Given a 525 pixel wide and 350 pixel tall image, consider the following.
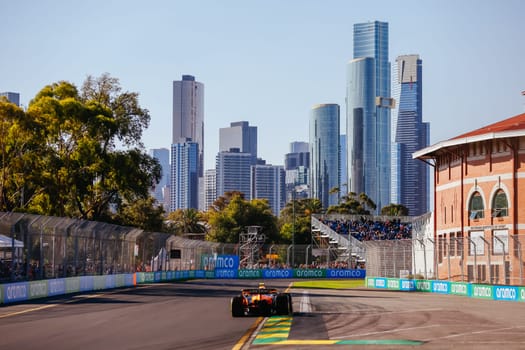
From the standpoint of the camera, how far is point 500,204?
54562 mm

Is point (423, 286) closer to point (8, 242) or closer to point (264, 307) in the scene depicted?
point (8, 242)

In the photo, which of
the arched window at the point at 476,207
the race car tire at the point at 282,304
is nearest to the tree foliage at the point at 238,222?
the arched window at the point at 476,207

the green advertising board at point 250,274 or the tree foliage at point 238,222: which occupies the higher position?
the tree foliage at point 238,222

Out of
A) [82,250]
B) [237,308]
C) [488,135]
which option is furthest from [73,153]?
[237,308]

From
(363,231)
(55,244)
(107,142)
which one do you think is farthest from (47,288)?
(363,231)

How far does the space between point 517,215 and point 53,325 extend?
36.1m

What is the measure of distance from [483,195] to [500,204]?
5.10 feet

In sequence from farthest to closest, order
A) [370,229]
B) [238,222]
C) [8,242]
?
1. [238,222]
2. [370,229]
3. [8,242]

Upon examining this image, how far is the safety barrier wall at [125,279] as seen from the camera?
36.0 metres

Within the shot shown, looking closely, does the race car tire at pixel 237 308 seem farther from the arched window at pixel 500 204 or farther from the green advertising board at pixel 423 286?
the arched window at pixel 500 204

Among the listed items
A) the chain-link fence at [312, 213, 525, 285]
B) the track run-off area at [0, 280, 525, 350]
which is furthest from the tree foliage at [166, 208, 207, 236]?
the track run-off area at [0, 280, 525, 350]

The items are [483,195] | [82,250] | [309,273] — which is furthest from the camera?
[309,273]

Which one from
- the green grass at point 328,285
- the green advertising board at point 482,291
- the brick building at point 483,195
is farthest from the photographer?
the green grass at point 328,285

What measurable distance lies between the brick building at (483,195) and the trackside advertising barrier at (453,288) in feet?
2.41
